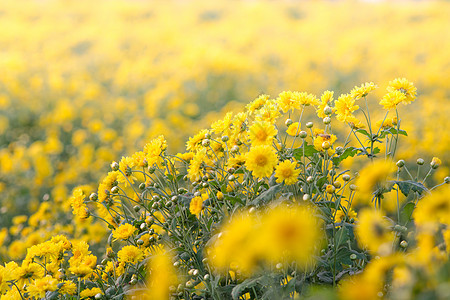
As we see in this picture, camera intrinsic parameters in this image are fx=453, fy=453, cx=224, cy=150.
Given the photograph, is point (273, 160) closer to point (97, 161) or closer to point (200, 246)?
point (200, 246)

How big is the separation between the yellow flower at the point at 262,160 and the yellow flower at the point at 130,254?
57 centimetres

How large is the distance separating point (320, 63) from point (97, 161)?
18.0 ft

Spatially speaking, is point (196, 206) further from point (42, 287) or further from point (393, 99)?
point (393, 99)

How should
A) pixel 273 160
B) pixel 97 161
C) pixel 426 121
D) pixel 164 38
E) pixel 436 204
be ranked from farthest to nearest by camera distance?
pixel 164 38 → pixel 426 121 → pixel 97 161 → pixel 273 160 → pixel 436 204

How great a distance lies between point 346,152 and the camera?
1673 millimetres

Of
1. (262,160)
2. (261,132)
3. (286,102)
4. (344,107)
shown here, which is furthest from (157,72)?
(262,160)

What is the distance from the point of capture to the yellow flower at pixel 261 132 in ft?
5.29

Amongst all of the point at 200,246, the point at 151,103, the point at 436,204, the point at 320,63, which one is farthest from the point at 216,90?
the point at 436,204

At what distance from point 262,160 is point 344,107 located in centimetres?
50

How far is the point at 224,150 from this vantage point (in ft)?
6.39

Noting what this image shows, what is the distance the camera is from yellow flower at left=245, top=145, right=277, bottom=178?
1.49 m

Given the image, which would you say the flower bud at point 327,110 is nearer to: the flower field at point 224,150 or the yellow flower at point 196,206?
the flower field at point 224,150

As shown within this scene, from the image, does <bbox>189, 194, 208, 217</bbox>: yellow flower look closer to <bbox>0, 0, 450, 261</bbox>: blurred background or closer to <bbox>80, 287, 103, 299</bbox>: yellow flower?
<bbox>80, 287, 103, 299</bbox>: yellow flower

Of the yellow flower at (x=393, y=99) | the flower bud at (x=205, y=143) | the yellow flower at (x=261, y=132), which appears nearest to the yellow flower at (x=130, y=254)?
the flower bud at (x=205, y=143)
